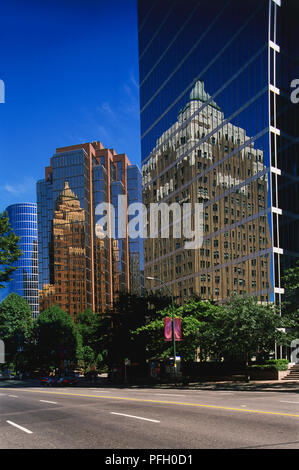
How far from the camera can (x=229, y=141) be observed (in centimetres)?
6819

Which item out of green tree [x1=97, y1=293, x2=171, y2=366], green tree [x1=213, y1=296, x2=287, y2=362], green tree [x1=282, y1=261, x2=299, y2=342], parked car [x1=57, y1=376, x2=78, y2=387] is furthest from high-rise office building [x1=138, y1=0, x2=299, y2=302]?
parked car [x1=57, y1=376, x2=78, y2=387]

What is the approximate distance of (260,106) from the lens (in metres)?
61.0

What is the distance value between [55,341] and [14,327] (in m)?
9.78

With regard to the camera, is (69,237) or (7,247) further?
(69,237)

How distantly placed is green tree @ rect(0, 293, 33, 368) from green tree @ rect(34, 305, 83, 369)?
2.95 metres

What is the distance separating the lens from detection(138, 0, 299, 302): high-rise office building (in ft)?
197

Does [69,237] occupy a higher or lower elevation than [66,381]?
higher

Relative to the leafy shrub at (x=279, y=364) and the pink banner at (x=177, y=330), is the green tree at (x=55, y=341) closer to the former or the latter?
the leafy shrub at (x=279, y=364)

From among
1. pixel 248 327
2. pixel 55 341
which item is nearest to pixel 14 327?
pixel 55 341

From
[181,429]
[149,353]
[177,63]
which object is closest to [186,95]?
[177,63]

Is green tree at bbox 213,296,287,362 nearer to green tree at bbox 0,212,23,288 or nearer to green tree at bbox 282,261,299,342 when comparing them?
green tree at bbox 282,261,299,342

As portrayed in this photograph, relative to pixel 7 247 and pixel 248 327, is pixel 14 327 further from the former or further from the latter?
pixel 7 247

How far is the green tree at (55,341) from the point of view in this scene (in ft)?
328
